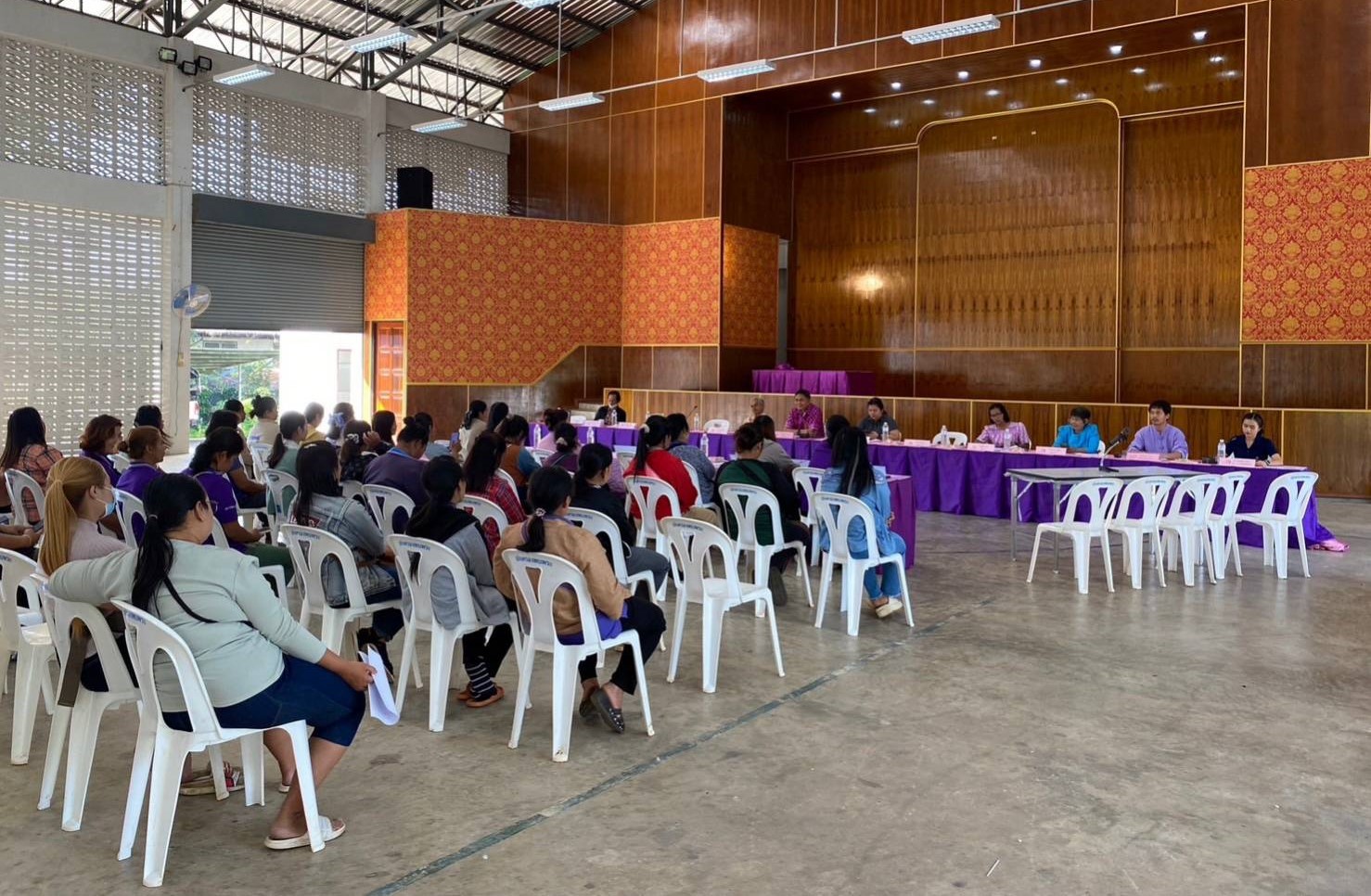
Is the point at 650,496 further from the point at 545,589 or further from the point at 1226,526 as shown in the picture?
the point at 1226,526

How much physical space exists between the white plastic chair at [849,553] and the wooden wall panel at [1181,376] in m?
9.93

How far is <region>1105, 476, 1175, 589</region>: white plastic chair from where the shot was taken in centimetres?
668

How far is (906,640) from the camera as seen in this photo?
539 centimetres

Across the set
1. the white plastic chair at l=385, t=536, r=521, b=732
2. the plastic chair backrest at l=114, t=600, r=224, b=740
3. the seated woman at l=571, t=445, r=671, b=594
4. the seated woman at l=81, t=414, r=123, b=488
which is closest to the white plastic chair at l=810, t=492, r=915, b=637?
the seated woman at l=571, t=445, r=671, b=594

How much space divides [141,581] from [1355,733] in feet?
13.7

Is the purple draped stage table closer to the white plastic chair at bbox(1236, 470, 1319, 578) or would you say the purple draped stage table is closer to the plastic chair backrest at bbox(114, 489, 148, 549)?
the white plastic chair at bbox(1236, 470, 1319, 578)

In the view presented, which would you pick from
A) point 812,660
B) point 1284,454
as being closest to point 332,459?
point 812,660

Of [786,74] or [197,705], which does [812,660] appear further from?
[786,74]

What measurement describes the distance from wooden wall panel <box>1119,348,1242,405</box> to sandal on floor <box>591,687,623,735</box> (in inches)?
475

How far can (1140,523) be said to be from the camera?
22.3 feet

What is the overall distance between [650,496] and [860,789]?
3.09 metres

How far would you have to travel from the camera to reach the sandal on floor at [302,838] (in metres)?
2.96

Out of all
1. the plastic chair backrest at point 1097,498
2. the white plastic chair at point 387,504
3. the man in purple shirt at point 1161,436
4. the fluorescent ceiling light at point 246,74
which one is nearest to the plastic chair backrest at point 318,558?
the white plastic chair at point 387,504

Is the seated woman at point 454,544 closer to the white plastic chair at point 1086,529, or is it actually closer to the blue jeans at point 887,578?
the blue jeans at point 887,578
